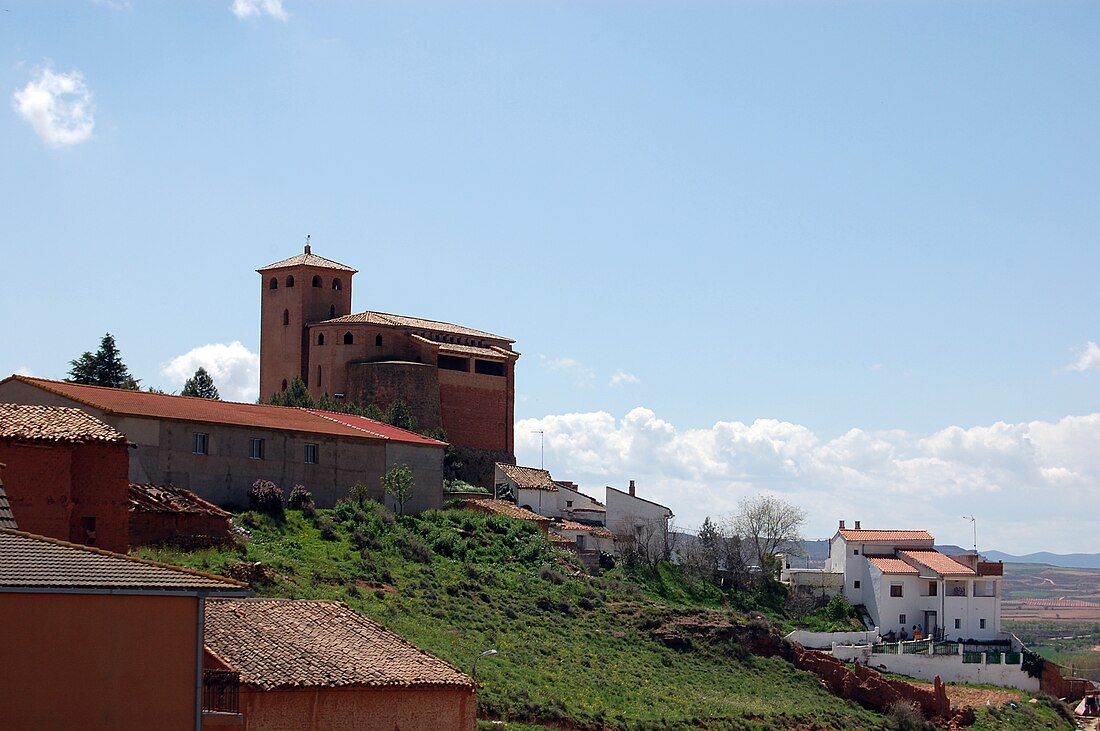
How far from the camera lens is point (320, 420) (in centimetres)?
5891

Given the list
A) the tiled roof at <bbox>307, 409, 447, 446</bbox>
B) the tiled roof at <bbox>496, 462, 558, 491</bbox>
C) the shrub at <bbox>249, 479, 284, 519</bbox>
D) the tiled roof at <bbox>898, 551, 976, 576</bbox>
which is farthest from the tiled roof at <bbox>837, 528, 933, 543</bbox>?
the shrub at <bbox>249, 479, 284, 519</bbox>

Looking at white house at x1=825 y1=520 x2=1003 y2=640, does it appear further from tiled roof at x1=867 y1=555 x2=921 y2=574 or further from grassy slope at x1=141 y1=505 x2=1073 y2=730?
grassy slope at x1=141 y1=505 x2=1073 y2=730

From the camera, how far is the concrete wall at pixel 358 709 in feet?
77.8

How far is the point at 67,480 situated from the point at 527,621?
22.1 m

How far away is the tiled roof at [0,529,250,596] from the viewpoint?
16.1m

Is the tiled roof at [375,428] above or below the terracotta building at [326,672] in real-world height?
above

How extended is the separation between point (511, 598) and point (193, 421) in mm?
11166

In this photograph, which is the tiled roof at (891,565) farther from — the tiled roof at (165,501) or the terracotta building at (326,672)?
the terracotta building at (326,672)

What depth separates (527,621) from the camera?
160ft

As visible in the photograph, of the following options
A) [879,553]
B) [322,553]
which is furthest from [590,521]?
[322,553]

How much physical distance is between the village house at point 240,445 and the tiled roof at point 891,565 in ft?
72.3

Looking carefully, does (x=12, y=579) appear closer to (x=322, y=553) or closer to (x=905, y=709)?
(x=322, y=553)

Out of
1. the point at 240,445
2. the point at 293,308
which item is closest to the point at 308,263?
the point at 293,308

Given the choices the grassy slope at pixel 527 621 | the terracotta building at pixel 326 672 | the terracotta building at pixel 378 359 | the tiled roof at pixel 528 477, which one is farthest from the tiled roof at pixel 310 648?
the terracotta building at pixel 378 359
